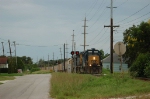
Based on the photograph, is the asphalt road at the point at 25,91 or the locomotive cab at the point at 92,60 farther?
the locomotive cab at the point at 92,60

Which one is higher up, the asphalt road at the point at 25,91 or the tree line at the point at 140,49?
the tree line at the point at 140,49

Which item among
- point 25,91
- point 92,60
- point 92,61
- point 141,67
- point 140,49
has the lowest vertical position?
point 25,91

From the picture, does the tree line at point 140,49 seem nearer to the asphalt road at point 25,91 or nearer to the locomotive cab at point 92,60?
the locomotive cab at point 92,60

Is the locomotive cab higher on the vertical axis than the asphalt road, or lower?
higher

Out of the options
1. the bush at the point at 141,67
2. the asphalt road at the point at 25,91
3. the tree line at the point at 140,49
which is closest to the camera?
the asphalt road at the point at 25,91

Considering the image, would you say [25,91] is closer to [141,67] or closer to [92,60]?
[141,67]

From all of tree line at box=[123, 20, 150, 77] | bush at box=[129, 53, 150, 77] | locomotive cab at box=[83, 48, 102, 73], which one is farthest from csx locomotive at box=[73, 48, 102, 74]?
bush at box=[129, 53, 150, 77]

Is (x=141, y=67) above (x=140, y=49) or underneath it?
underneath

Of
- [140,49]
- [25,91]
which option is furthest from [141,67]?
[140,49]

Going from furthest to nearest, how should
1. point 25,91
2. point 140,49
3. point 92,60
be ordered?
point 140,49, point 92,60, point 25,91

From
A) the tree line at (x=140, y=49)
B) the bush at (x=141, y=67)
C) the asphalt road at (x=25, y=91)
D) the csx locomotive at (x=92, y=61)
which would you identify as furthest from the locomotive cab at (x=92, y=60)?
the asphalt road at (x=25, y=91)

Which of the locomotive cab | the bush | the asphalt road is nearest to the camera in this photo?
the asphalt road

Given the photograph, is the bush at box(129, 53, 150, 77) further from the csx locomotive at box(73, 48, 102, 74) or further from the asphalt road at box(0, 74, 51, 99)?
the csx locomotive at box(73, 48, 102, 74)

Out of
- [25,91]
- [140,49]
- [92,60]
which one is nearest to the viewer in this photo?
[25,91]
